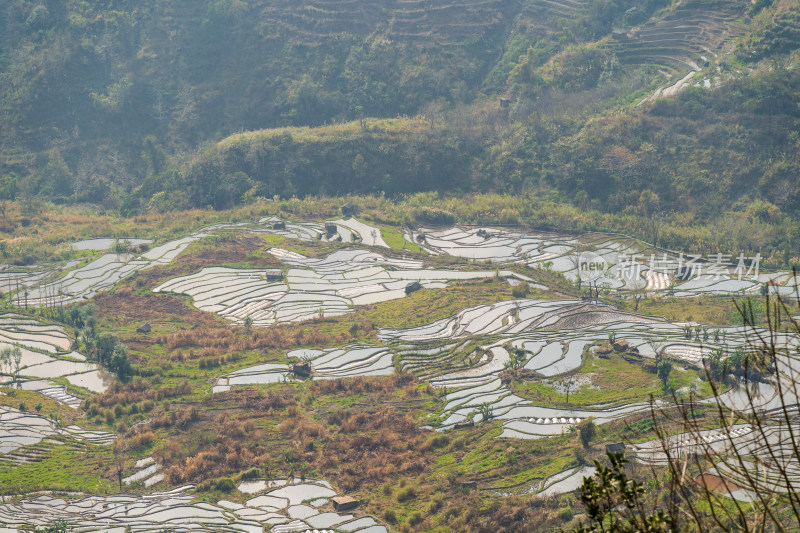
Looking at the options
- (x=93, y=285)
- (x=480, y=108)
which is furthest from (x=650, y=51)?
(x=93, y=285)

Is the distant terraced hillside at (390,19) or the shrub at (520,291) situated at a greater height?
the distant terraced hillside at (390,19)

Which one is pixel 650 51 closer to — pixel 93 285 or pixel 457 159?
pixel 457 159

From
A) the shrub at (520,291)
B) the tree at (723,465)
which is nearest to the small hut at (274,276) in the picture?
the shrub at (520,291)

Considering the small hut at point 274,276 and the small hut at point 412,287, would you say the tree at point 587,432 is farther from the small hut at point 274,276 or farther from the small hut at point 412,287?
the small hut at point 274,276

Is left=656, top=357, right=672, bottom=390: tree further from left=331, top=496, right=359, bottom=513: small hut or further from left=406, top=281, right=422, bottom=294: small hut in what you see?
left=406, top=281, right=422, bottom=294: small hut

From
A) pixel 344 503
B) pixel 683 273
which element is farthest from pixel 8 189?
pixel 683 273

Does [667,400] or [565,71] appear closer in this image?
[667,400]

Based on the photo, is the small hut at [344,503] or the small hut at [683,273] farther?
the small hut at [683,273]
